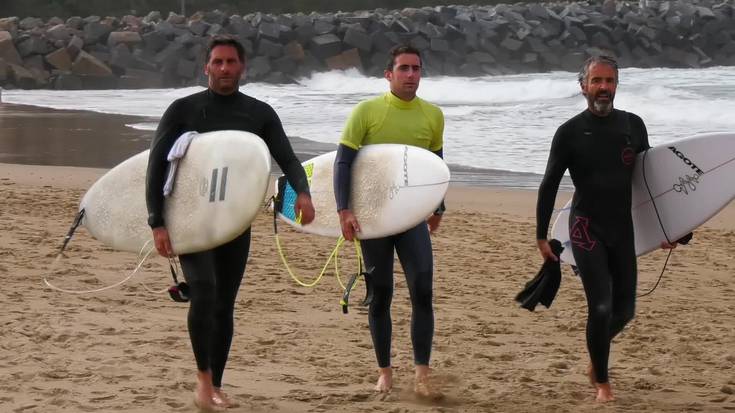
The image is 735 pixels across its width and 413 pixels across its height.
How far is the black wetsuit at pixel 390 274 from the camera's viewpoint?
459 centimetres

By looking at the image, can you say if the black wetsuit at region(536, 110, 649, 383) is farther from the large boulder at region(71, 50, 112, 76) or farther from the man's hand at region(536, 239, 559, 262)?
the large boulder at region(71, 50, 112, 76)

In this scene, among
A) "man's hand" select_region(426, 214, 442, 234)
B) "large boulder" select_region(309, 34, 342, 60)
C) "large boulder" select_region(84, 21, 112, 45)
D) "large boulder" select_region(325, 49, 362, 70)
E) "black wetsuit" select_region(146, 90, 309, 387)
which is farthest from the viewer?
"large boulder" select_region(309, 34, 342, 60)

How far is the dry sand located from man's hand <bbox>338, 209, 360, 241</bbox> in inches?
23.3

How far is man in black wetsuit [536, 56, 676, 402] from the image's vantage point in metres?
4.45

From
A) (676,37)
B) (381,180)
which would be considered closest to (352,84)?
(676,37)

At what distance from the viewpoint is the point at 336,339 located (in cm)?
561

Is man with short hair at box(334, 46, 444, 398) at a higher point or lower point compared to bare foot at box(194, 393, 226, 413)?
higher

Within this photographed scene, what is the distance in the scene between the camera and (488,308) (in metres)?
6.40

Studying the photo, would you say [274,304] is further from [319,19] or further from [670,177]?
[319,19]

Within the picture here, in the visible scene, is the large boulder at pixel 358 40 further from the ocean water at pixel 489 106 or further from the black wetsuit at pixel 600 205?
the black wetsuit at pixel 600 205

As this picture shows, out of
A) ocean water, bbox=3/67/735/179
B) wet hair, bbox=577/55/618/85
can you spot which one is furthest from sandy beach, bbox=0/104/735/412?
ocean water, bbox=3/67/735/179

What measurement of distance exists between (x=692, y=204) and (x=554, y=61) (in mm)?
32884

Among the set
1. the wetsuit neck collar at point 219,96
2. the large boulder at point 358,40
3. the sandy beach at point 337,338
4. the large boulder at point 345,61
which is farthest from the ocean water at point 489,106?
the wetsuit neck collar at point 219,96

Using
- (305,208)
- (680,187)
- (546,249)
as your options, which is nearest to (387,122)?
(305,208)
